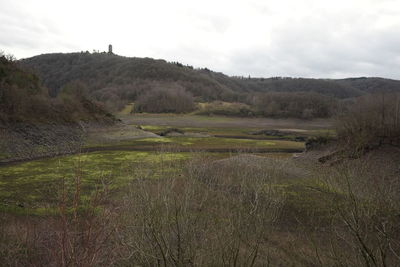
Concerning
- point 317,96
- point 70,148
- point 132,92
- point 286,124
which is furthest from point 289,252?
point 132,92

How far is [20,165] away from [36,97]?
27.4 meters

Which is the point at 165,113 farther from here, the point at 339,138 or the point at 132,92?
the point at 339,138

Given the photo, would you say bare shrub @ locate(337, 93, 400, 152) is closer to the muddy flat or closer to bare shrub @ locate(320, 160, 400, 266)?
bare shrub @ locate(320, 160, 400, 266)

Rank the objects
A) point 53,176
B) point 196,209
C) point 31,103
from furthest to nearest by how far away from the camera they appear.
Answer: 1. point 31,103
2. point 53,176
3. point 196,209

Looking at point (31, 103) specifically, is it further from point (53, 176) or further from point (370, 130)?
point (370, 130)

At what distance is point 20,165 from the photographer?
1674 inches

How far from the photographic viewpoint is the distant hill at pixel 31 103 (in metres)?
57.8

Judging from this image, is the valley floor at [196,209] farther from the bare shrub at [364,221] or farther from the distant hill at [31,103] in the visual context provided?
the distant hill at [31,103]

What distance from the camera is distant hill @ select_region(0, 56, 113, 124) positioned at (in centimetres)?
5778

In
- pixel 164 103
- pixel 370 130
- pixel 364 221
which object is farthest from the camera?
pixel 164 103

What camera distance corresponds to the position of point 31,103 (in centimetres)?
6284

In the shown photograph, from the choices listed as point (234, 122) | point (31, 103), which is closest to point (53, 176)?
point (31, 103)

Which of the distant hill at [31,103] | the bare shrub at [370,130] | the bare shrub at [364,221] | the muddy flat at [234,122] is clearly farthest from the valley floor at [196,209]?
the muddy flat at [234,122]

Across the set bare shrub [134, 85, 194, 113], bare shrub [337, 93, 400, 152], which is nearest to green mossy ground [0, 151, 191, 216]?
Answer: bare shrub [337, 93, 400, 152]
